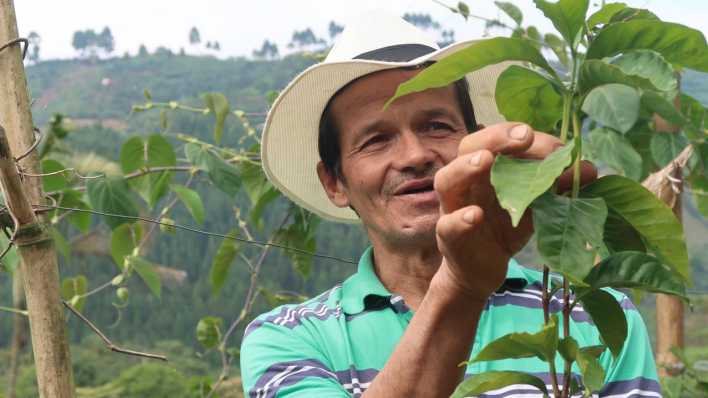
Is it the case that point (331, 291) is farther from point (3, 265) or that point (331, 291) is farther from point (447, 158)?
point (3, 265)

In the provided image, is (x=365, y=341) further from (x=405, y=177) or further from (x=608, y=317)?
(x=608, y=317)

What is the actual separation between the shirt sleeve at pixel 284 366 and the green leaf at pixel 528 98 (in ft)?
1.53

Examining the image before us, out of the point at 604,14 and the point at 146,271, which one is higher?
the point at 604,14

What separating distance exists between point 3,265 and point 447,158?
922mm

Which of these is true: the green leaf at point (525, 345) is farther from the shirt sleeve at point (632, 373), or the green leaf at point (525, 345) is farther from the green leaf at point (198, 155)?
the green leaf at point (198, 155)

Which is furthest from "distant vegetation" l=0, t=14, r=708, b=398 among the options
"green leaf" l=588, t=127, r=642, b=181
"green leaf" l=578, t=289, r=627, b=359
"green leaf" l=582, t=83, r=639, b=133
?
"green leaf" l=578, t=289, r=627, b=359

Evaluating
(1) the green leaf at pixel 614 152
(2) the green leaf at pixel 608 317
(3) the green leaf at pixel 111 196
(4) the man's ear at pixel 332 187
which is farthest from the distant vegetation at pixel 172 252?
(2) the green leaf at pixel 608 317

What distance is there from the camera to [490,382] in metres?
0.91

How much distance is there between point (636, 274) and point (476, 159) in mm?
167

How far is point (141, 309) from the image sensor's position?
10.9 m

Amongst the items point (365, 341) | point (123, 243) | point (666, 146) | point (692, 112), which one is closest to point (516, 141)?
point (365, 341)

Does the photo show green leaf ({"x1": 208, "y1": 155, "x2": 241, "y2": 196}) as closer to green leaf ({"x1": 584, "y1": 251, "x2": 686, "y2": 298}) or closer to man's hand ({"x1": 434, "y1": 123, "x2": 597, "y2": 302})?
man's hand ({"x1": 434, "y1": 123, "x2": 597, "y2": 302})

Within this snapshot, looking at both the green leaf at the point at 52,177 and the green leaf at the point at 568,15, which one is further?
the green leaf at the point at 52,177

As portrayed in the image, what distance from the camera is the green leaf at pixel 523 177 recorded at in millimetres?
800
